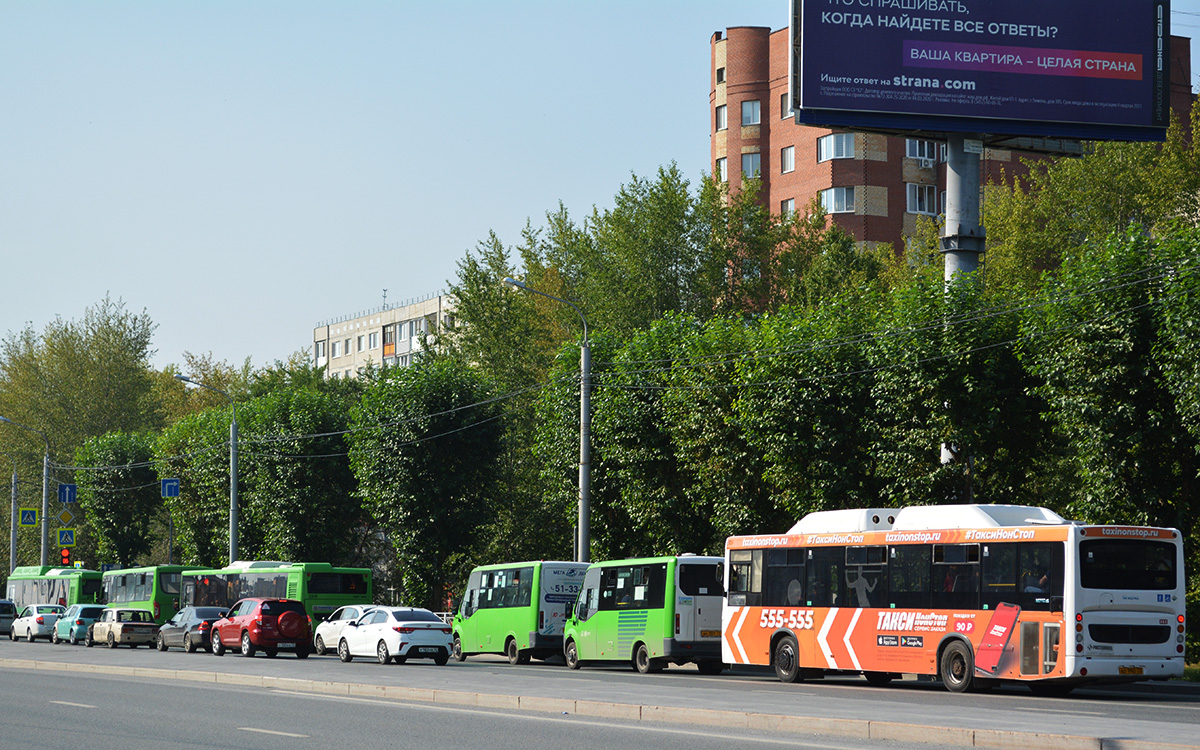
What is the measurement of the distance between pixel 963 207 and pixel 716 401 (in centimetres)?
865

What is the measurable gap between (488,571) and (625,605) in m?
6.87

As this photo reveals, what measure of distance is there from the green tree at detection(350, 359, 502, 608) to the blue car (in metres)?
10.9

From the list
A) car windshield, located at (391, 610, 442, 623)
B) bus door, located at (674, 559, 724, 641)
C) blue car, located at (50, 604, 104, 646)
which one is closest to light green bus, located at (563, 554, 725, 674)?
bus door, located at (674, 559, 724, 641)

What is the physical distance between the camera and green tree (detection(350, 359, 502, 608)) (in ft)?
163

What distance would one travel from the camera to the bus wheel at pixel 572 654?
3281 cm

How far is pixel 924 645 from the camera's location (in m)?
23.3

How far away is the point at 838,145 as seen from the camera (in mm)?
68562

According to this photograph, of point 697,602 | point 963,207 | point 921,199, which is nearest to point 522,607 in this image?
point 697,602

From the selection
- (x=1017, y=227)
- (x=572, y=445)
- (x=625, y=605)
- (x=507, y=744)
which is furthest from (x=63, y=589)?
(x=507, y=744)

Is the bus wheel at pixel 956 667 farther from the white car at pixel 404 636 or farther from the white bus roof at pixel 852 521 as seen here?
the white car at pixel 404 636

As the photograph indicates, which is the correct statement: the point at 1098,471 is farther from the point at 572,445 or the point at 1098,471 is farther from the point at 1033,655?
the point at 572,445

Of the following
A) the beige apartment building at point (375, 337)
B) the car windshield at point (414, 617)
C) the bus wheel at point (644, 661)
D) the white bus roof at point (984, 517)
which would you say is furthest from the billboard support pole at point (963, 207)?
the beige apartment building at point (375, 337)

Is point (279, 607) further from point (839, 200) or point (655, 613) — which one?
point (839, 200)

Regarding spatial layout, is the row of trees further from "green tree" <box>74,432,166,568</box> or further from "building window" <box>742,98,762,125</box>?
"building window" <box>742,98,762,125</box>
